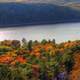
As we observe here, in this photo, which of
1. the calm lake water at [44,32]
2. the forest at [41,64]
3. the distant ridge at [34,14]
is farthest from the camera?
the distant ridge at [34,14]

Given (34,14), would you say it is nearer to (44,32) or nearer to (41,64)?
(44,32)

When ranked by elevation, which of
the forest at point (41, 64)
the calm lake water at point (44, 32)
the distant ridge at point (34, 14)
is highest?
the forest at point (41, 64)

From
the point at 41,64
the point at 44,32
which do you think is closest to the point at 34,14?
the point at 44,32

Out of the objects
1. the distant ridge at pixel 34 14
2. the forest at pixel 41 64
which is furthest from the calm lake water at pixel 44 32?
the forest at pixel 41 64

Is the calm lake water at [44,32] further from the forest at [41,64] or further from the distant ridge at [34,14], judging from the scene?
the forest at [41,64]

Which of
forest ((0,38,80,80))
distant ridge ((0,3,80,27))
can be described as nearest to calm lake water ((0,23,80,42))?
distant ridge ((0,3,80,27))

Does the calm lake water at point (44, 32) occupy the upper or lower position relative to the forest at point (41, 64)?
lower

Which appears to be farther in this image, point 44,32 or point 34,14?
point 34,14

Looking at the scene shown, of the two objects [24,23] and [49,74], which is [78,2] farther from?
[49,74]

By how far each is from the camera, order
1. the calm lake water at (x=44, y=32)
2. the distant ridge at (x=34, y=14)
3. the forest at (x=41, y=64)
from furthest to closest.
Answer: the distant ridge at (x=34, y=14) → the calm lake water at (x=44, y=32) → the forest at (x=41, y=64)
